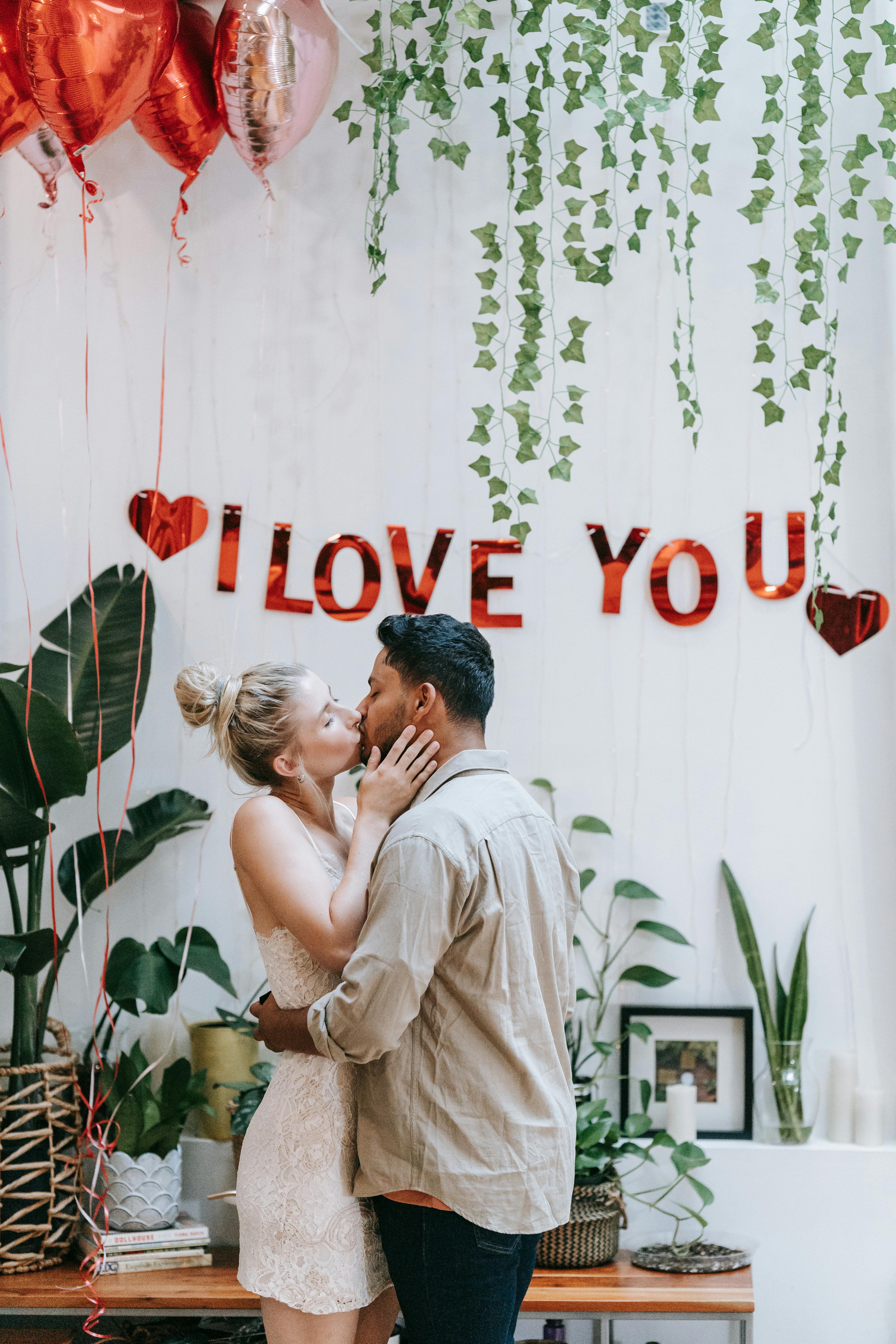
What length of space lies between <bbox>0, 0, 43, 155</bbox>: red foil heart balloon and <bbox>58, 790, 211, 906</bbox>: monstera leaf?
1.16 meters

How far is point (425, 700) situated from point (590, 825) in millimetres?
999

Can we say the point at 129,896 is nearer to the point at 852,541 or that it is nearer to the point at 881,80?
the point at 852,541

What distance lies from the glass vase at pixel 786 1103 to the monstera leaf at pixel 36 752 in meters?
1.50

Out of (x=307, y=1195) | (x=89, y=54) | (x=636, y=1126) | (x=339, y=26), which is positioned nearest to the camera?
(x=307, y=1195)

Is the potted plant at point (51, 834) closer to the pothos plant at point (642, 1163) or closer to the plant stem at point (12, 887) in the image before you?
the plant stem at point (12, 887)

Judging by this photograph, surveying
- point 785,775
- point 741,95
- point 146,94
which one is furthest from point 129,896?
point 741,95

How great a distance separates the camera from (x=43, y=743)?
230cm

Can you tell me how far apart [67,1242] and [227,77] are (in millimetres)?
2206

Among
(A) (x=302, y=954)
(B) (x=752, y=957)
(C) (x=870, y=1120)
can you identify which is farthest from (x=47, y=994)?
(C) (x=870, y=1120)

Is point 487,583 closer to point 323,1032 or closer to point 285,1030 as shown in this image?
point 285,1030

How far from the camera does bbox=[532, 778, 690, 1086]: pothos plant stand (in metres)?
2.56

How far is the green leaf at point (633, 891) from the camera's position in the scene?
8.44 feet

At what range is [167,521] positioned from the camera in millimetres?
2775

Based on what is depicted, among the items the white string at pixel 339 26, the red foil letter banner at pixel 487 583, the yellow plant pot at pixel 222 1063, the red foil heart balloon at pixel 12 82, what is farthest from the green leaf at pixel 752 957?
the red foil heart balloon at pixel 12 82
